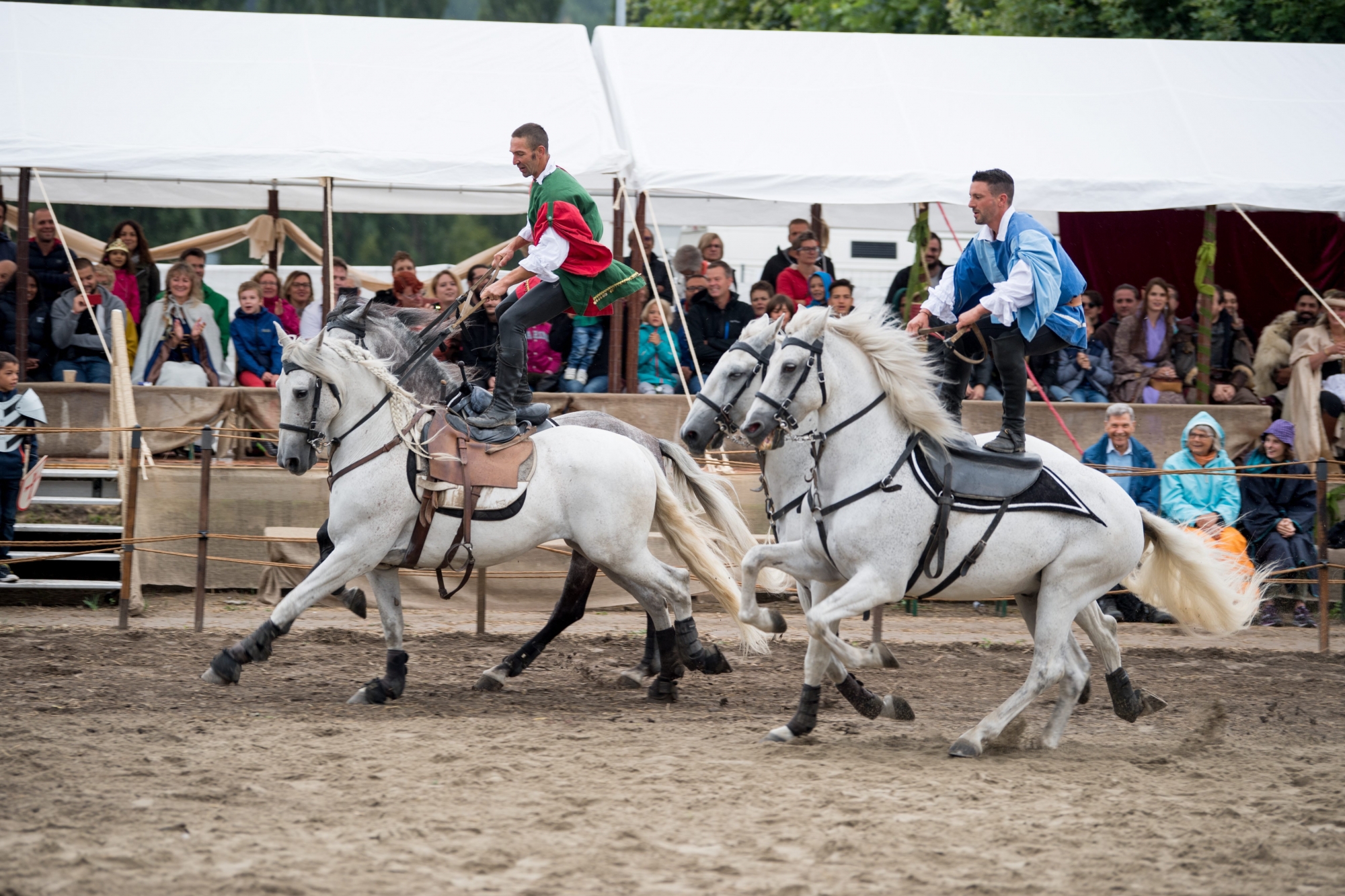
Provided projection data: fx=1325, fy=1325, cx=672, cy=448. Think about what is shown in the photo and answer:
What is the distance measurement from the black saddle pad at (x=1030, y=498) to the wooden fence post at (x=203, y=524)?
16.0 feet

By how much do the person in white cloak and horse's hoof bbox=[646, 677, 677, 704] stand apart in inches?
216

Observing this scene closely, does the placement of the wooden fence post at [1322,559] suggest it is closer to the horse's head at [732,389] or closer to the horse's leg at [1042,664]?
the horse's leg at [1042,664]

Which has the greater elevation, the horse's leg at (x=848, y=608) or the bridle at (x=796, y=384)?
the bridle at (x=796, y=384)

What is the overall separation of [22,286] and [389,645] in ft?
18.6

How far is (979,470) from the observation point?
5.68 m

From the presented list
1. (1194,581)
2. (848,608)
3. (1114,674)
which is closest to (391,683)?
(848,608)

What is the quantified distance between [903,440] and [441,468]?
225 centimetres

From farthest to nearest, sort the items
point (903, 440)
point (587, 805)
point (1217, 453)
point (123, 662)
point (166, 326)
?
point (166, 326)
point (1217, 453)
point (123, 662)
point (903, 440)
point (587, 805)

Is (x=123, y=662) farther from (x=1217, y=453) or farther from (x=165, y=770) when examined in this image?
(x=1217, y=453)

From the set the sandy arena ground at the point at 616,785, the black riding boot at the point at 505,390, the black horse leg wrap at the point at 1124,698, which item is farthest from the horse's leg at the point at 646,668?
the black horse leg wrap at the point at 1124,698

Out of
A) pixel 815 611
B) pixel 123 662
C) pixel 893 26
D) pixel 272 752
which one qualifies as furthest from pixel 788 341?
pixel 893 26

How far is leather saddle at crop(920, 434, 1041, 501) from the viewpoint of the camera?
5.62m

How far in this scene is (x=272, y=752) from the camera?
A: 519cm

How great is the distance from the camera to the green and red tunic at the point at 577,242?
21.4 ft
